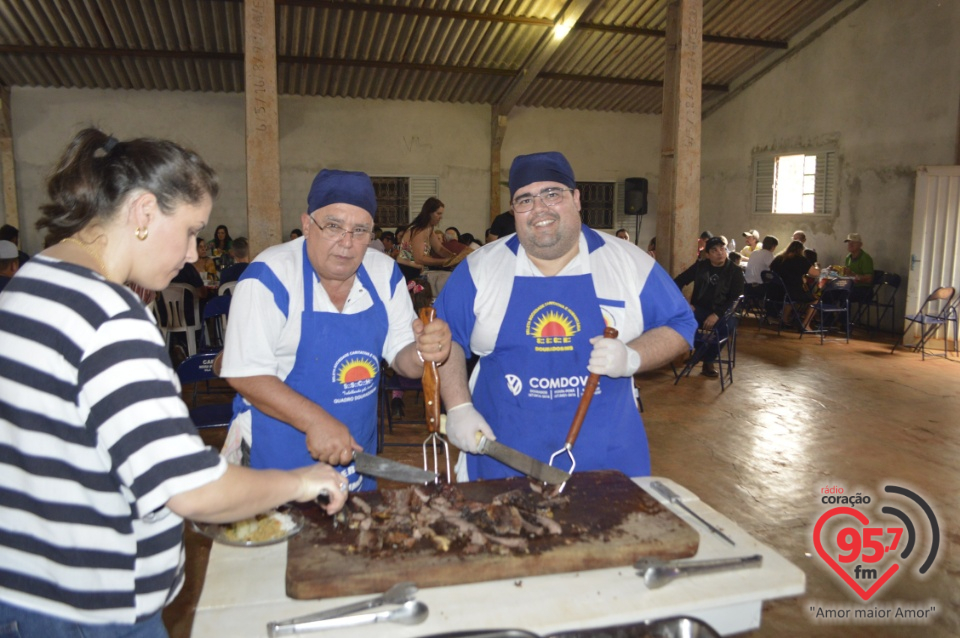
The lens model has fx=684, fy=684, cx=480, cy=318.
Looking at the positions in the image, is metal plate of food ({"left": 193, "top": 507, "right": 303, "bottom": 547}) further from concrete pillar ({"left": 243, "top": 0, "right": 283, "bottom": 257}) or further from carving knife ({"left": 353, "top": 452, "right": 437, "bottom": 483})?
concrete pillar ({"left": 243, "top": 0, "right": 283, "bottom": 257})

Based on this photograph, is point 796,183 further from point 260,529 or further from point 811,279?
point 260,529

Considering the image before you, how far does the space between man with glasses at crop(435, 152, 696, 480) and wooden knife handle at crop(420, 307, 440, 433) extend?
0.48ft

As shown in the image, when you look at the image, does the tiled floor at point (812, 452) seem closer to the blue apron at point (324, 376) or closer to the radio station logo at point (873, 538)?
the radio station logo at point (873, 538)

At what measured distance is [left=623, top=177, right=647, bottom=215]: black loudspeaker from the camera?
617 inches

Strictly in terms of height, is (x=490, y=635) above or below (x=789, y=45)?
below

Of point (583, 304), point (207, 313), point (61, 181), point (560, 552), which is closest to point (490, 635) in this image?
point (560, 552)

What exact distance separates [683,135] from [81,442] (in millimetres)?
7800

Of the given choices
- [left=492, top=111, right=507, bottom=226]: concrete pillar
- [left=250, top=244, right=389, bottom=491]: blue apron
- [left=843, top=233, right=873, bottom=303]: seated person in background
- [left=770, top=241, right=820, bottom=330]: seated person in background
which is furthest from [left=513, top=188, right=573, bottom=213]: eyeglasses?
[left=492, top=111, right=507, bottom=226]: concrete pillar

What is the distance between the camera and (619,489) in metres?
2.00

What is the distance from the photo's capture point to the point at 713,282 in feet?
26.3

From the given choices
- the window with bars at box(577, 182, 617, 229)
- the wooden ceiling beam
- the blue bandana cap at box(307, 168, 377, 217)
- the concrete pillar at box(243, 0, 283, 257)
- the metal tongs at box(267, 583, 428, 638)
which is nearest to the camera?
the metal tongs at box(267, 583, 428, 638)

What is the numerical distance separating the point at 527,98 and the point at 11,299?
14734mm

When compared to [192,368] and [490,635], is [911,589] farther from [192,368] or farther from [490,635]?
[192,368]

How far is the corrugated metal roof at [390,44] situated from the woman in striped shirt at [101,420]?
34.4 ft
